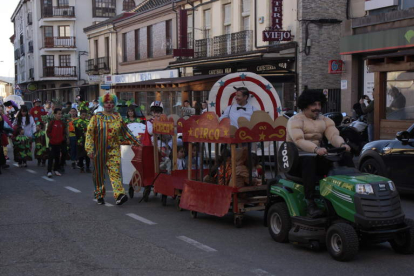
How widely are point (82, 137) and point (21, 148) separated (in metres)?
2.52

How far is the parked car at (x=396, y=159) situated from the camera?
35.6 feet

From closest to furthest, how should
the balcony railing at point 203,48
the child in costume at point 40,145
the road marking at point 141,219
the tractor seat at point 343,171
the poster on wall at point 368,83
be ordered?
the tractor seat at point 343,171, the road marking at point 141,219, the child in costume at point 40,145, the poster on wall at point 368,83, the balcony railing at point 203,48

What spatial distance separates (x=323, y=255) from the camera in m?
6.98

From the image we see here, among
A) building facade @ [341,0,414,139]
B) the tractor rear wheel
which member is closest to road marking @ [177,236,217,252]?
the tractor rear wheel

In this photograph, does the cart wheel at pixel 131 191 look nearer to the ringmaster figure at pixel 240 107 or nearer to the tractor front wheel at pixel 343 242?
the ringmaster figure at pixel 240 107

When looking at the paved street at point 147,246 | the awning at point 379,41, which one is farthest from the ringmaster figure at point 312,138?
the awning at point 379,41

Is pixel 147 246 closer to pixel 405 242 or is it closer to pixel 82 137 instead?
pixel 405 242

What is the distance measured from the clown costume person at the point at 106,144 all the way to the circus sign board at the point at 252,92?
1.73 metres

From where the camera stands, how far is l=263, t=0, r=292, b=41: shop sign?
26.2 meters

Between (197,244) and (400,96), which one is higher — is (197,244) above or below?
below

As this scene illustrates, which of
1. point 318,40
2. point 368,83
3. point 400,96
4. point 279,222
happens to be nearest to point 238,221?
point 279,222

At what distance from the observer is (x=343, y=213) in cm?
663

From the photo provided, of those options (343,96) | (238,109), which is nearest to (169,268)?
(238,109)

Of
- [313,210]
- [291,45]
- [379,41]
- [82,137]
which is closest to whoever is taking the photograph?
[313,210]
